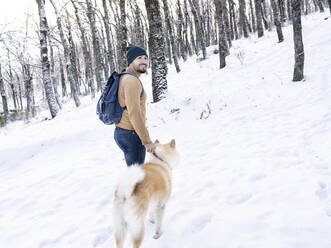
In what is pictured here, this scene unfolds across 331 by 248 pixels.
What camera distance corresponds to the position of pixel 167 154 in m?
3.02

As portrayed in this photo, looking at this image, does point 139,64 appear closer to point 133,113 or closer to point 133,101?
point 133,101

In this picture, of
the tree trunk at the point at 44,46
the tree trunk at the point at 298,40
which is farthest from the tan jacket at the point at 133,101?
the tree trunk at the point at 44,46

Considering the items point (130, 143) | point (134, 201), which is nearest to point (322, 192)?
point (134, 201)

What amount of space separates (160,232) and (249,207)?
1.25m

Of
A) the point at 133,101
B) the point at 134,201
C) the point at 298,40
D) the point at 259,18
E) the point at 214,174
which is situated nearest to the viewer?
the point at 134,201

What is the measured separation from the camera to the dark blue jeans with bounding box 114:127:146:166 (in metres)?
2.81

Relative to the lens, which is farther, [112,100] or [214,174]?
[214,174]

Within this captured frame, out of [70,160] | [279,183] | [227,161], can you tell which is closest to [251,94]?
[227,161]

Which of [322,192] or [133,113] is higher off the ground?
[133,113]

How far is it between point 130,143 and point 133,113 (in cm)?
48

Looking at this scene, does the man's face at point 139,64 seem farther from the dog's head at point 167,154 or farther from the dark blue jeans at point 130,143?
the dog's head at point 167,154

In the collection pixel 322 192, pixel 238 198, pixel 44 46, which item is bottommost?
pixel 238 198

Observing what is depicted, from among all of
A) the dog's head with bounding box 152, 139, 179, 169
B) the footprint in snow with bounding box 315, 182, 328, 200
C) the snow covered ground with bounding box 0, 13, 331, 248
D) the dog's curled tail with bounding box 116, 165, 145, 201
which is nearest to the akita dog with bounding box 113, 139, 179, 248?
the dog's curled tail with bounding box 116, 165, 145, 201

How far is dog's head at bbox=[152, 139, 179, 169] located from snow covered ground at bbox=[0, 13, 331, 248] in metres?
0.81
